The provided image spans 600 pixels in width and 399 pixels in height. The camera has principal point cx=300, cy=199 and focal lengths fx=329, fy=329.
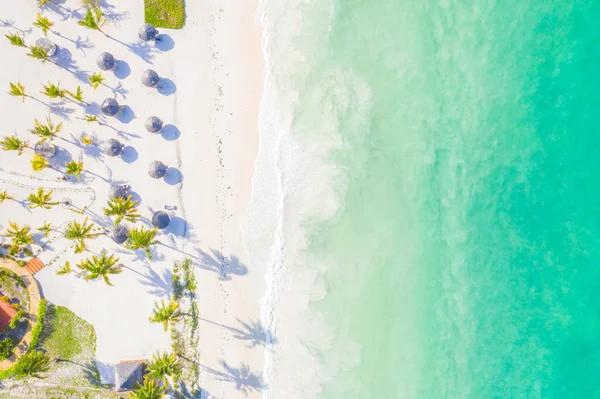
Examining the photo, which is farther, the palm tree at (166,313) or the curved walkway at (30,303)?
the curved walkway at (30,303)

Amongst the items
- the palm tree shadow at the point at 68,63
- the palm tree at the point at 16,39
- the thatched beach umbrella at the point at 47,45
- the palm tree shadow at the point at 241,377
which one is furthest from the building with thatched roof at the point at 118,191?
the palm tree shadow at the point at 241,377

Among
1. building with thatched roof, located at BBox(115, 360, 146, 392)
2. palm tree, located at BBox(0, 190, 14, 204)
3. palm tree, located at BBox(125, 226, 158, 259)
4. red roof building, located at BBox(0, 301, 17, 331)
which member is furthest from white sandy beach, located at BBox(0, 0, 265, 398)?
red roof building, located at BBox(0, 301, 17, 331)

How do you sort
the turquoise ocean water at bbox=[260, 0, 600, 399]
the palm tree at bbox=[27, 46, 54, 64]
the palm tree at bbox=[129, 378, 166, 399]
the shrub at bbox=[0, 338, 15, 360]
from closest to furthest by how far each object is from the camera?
the palm tree at bbox=[129, 378, 166, 399] < the palm tree at bbox=[27, 46, 54, 64] < the shrub at bbox=[0, 338, 15, 360] < the turquoise ocean water at bbox=[260, 0, 600, 399]

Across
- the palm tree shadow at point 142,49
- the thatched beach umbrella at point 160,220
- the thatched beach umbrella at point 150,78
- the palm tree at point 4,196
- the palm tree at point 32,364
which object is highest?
the palm tree shadow at point 142,49

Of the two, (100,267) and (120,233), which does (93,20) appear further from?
(100,267)

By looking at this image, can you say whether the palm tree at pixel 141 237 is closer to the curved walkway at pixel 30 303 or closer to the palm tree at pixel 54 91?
the curved walkway at pixel 30 303

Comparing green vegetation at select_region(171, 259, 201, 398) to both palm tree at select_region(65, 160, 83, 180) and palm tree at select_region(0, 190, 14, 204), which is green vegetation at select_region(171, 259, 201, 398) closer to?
palm tree at select_region(65, 160, 83, 180)
